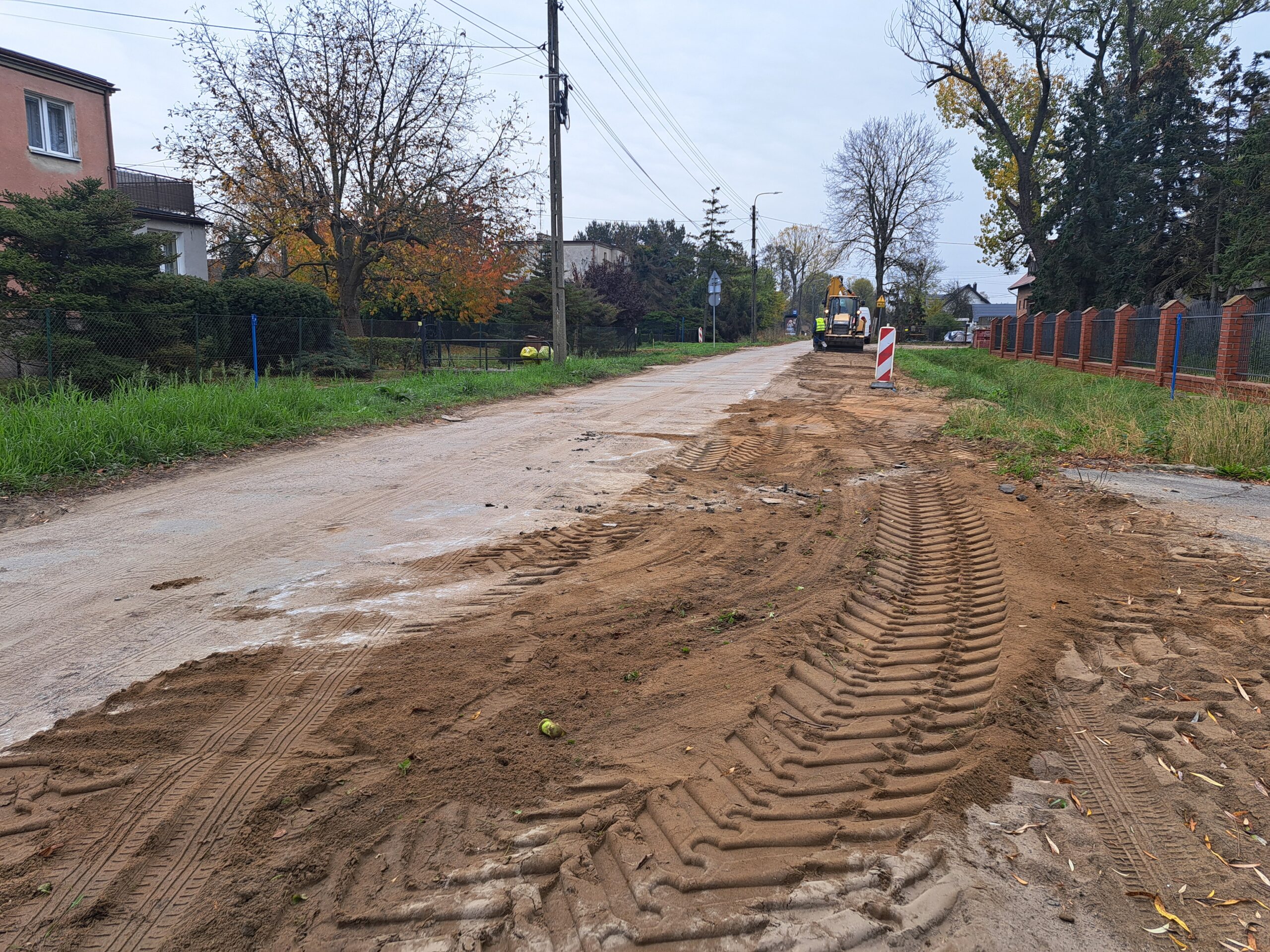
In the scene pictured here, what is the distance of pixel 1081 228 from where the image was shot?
32.8 meters

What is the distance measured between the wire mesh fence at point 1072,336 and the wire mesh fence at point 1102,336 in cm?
94

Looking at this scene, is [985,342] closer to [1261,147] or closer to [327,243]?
[1261,147]

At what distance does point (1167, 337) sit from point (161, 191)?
31841 mm

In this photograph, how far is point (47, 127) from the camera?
23062 millimetres

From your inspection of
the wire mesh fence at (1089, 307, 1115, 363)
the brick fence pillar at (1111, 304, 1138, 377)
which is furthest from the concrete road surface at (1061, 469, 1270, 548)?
the wire mesh fence at (1089, 307, 1115, 363)

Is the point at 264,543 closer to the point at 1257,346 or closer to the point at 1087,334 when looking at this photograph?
the point at 1257,346

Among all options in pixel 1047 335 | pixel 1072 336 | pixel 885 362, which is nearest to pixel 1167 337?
pixel 885 362

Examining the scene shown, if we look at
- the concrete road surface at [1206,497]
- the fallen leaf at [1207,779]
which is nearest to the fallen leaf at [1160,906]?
the fallen leaf at [1207,779]

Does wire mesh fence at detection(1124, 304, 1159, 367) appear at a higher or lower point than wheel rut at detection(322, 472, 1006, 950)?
higher

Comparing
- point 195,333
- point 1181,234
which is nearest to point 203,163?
point 195,333

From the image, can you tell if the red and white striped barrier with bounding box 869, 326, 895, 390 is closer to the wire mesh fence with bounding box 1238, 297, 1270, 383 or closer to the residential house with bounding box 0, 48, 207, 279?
the wire mesh fence with bounding box 1238, 297, 1270, 383

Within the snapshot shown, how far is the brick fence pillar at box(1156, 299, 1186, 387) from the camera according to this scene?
1953 centimetres

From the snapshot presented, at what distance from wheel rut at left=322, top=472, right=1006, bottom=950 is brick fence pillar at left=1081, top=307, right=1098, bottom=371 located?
2561 cm

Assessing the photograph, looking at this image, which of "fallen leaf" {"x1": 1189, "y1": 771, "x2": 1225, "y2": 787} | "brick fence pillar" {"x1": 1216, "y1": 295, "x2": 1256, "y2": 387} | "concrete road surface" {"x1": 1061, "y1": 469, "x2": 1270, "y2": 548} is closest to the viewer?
"fallen leaf" {"x1": 1189, "y1": 771, "x2": 1225, "y2": 787}
